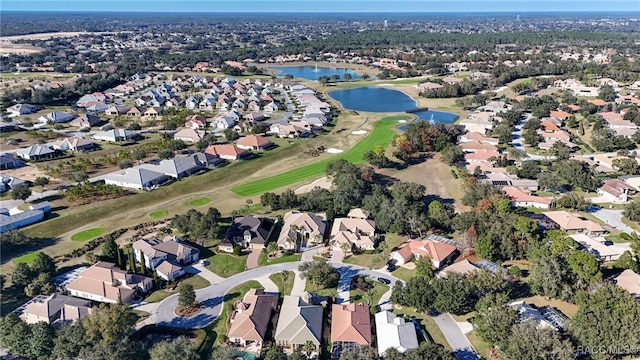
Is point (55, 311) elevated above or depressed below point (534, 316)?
below

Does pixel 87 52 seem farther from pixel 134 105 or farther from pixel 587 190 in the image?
pixel 587 190

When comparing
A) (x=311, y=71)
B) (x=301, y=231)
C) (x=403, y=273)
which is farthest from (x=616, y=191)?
(x=311, y=71)

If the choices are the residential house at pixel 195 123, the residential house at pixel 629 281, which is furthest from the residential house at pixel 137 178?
the residential house at pixel 629 281

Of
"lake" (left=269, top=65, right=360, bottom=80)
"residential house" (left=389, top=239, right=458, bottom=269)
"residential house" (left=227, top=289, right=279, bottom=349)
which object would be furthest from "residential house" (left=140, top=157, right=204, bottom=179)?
"lake" (left=269, top=65, right=360, bottom=80)

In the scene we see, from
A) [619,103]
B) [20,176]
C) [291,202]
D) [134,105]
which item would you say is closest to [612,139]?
[619,103]

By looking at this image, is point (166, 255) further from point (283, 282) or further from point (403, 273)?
point (403, 273)

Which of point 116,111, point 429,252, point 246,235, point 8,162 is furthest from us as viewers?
point 116,111
